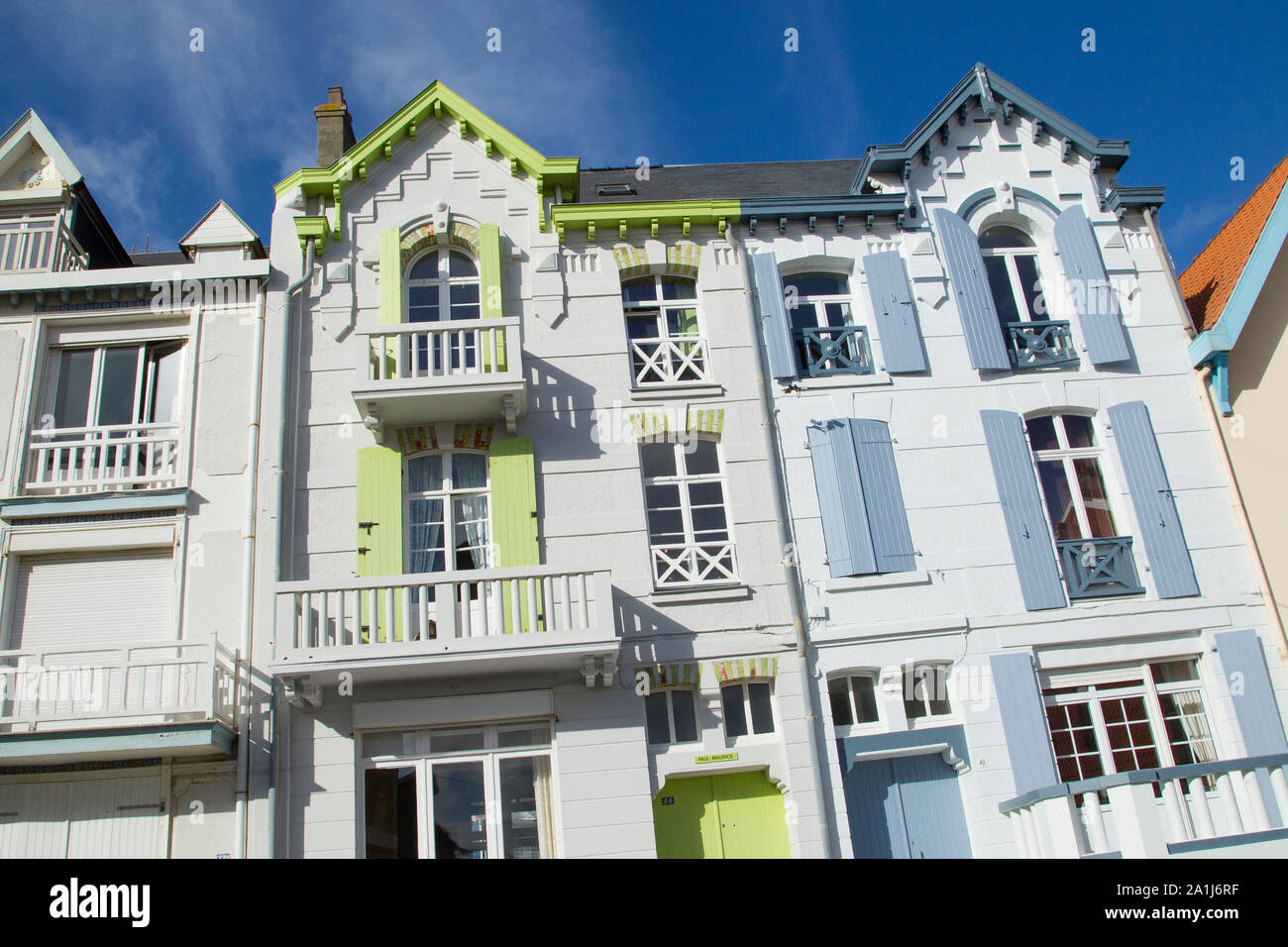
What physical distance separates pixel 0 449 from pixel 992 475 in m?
13.1

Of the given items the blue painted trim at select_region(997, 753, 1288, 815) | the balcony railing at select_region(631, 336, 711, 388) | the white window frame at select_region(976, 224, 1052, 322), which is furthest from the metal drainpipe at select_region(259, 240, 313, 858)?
the white window frame at select_region(976, 224, 1052, 322)

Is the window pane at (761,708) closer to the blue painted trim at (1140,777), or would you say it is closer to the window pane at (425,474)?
the blue painted trim at (1140,777)

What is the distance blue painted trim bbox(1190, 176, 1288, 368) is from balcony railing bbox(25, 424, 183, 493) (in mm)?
14152

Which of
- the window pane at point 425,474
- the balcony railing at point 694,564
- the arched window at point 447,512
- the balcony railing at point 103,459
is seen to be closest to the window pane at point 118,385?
the balcony railing at point 103,459

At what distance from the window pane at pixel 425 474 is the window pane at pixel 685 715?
161 inches

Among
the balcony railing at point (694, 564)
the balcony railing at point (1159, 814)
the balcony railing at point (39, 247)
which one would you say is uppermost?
the balcony railing at point (39, 247)

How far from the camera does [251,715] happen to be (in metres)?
11.8

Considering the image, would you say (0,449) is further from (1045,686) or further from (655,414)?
(1045,686)

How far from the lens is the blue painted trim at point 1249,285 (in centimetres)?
1409

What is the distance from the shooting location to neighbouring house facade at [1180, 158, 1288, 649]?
13648 millimetres

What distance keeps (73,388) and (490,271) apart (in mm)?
5923
